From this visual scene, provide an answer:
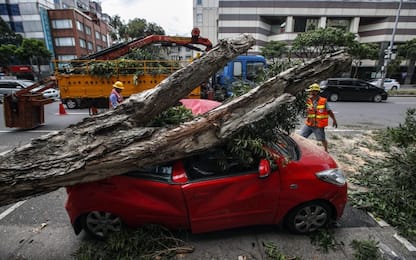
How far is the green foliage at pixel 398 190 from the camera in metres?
2.88

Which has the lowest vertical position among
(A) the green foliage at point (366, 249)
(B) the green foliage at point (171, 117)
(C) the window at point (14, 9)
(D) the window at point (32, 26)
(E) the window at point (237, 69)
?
(A) the green foliage at point (366, 249)

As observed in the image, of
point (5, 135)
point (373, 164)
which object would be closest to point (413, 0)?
point (373, 164)

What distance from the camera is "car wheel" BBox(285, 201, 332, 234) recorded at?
2.51 meters

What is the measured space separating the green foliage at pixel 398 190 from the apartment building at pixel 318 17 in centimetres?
3101

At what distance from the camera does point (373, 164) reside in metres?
4.37

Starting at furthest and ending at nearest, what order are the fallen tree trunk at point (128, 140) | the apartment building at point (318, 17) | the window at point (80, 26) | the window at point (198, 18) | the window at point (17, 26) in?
the window at point (198, 18), the window at point (80, 26), the window at point (17, 26), the apartment building at point (318, 17), the fallen tree trunk at point (128, 140)

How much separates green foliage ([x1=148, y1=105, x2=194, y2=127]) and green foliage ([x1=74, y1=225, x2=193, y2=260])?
4.19 feet

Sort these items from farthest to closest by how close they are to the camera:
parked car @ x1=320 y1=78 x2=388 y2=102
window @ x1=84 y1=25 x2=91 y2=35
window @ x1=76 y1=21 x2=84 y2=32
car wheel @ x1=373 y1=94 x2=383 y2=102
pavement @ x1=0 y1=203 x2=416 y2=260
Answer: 1. window @ x1=84 y1=25 x2=91 y2=35
2. window @ x1=76 y1=21 x2=84 y2=32
3. car wheel @ x1=373 y1=94 x2=383 y2=102
4. parked car @ x1=320 y1=78 x2=388 y2=102
5. pavement @ x1=0 y1=203 x2=416 y2=260

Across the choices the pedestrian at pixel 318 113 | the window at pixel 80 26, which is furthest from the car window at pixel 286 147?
the window at pixel 80 26

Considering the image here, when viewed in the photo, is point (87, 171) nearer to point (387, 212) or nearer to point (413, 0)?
point (387, 212)

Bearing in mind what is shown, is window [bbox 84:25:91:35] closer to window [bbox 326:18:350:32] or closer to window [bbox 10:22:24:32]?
window [bbox 10:22:24:32]

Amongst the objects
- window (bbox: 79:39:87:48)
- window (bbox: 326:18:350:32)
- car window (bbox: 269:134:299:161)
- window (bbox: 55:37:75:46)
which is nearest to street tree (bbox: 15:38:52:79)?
window (bbox: 55:37:75:46)

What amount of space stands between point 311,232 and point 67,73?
8.79 metres

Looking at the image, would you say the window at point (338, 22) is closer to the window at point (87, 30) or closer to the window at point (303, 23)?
the window at point (303, 23)
